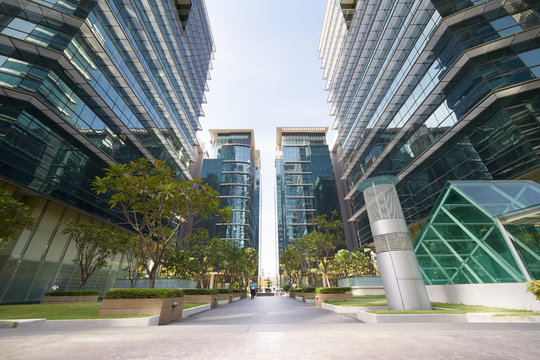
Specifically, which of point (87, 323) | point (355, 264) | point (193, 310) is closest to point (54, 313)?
point (87, 323)

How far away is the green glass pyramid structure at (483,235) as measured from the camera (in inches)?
422

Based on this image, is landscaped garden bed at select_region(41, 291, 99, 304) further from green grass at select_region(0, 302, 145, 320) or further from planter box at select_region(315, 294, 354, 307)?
planter box at select_region(315, 294, 354, 307)

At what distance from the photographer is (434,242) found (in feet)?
51.6

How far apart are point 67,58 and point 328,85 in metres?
53.1

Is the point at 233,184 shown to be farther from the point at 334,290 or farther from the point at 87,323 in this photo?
the point at 87,323

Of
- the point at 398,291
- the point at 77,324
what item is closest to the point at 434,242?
the point at 398,291

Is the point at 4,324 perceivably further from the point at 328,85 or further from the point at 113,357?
the point at 328,85

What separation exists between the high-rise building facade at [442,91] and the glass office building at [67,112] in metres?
33.9

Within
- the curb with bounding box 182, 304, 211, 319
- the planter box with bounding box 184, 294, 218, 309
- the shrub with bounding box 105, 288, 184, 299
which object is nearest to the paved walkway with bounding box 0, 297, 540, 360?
the shrub with bounding box 105, 288, 184, 299

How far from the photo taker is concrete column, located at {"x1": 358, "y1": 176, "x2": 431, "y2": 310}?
10055 mm

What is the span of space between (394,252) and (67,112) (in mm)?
29726

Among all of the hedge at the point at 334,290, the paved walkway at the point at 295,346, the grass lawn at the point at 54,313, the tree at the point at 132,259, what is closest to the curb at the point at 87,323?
the grass lawn at the point at 54,313

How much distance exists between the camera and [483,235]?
40.4ft

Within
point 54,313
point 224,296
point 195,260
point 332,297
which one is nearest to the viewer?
point 54,313
